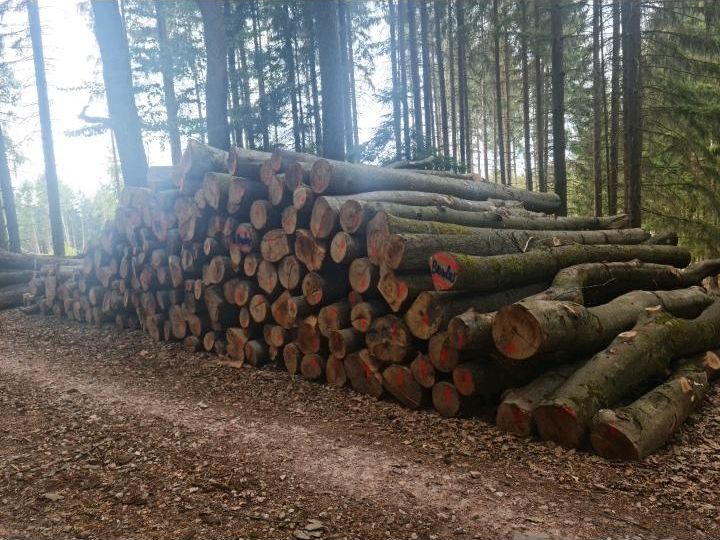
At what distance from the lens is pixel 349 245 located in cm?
527

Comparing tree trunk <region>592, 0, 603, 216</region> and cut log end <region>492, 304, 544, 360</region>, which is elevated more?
tree trunk <region>592, 0, 603, 216</region>

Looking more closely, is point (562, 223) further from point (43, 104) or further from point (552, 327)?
point (43, 104)

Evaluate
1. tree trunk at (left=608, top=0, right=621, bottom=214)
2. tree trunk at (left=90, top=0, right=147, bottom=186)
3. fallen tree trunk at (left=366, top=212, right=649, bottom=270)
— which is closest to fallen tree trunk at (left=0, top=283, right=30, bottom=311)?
tree trunk at (left=90, top=0, right=147, bottom=186)

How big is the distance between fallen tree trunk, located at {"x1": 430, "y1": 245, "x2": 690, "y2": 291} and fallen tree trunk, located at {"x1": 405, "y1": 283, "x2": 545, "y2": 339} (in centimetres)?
12

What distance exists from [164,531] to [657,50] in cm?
1602

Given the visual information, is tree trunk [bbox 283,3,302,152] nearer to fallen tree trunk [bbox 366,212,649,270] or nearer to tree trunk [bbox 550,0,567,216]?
tree trunk [bbox 550,0,567,216]

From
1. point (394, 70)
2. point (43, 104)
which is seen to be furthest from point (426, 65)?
point (43, 104)

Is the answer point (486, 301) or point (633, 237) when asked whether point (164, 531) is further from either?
point (633, 237)

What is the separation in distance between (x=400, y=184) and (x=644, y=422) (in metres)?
4.59

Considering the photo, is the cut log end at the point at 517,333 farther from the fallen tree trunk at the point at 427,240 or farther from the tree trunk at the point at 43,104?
the tree trunk at the point at 43,104

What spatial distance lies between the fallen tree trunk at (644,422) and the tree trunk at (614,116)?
9160mm

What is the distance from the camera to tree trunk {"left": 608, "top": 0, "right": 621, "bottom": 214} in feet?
40.8

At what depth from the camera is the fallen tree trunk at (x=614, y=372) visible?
373 centimetres

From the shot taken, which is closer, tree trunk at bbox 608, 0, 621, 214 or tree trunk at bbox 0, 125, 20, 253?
tree trunk at bbox 608, 0, 621, 214
